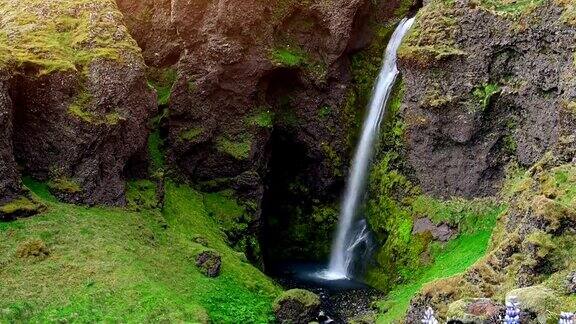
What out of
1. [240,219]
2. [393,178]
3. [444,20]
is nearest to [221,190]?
[240,219]

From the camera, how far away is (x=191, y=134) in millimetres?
41281

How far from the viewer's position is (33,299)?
23.9 m

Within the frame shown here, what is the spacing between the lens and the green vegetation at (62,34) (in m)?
32.3

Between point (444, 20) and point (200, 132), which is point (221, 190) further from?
point (444, 20)

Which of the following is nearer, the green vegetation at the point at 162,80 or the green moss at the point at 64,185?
the green moss at the point at 64,185

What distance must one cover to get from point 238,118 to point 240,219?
681cm

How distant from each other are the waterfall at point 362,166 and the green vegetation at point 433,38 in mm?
3046

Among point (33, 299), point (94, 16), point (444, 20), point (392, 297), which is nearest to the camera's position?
point (33, 299)

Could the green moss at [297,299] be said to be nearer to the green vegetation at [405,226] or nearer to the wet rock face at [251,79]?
the green vegetation at [405,226]

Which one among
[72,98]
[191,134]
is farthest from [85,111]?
[191,134]

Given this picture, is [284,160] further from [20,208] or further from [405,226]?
[20,208]

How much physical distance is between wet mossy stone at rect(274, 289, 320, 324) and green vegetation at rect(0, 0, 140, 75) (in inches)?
598

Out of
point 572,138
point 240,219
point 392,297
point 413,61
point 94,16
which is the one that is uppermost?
point 94,16

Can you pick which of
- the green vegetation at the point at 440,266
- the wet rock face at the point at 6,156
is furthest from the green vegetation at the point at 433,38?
the wet rock face at the point at 6,156
